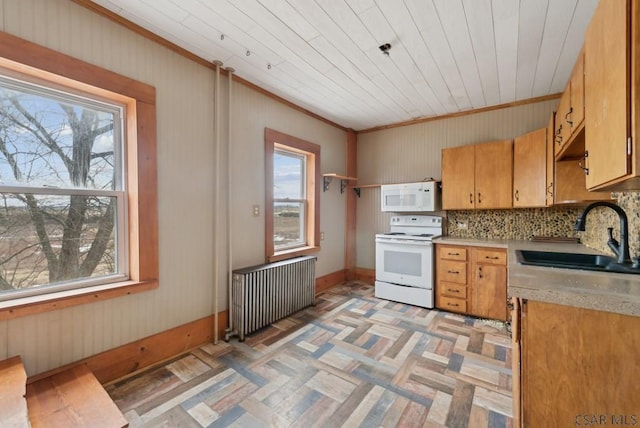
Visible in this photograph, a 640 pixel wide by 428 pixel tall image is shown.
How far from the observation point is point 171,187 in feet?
7.34

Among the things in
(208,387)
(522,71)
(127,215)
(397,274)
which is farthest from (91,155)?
(522,71)

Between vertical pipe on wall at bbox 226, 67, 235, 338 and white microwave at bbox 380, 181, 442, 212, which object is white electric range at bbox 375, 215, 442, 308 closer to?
white microwave at bbox 380, 181, 442, 212

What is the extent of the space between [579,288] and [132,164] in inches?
109

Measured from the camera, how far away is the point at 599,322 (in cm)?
102

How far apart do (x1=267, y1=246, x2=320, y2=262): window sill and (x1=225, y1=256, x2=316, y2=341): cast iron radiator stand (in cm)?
9

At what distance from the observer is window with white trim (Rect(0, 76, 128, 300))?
5.28 feet

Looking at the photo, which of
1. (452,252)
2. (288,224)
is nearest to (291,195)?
(288,224)

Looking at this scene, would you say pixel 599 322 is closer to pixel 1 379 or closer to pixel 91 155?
pixel 1 379

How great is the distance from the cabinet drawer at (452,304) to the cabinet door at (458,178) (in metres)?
1.15

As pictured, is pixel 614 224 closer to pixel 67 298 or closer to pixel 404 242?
pixel 404 242

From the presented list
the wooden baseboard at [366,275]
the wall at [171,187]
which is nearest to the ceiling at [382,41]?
the wall at [171,187]

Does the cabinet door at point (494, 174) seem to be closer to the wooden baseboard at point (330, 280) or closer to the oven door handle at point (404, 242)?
the oven door handle at point (404, 242)

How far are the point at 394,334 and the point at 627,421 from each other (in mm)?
1816

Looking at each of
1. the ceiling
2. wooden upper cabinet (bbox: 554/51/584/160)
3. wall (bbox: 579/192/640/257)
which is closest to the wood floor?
wall (bbox: 579/192/640/257)
